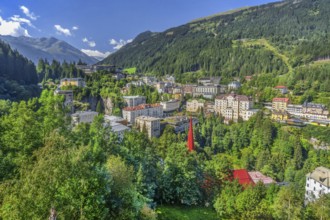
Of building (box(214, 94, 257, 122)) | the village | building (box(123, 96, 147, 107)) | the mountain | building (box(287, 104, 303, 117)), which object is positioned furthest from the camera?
the mountain

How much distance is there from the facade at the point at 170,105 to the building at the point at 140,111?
15.3ft

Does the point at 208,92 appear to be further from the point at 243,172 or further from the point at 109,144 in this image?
the point at 109,144

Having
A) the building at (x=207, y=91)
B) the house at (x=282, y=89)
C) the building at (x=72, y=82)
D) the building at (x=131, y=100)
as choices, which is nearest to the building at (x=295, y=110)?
the house at (x=282, y=89)

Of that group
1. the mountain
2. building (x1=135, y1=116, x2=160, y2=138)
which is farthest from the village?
the mountain

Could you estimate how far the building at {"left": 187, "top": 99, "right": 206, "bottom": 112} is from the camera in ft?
298

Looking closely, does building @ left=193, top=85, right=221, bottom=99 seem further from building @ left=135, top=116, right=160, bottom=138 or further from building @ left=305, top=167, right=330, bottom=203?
building @ left=305, top=167, right=330, bottom=203

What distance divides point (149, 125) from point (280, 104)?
1532 inches

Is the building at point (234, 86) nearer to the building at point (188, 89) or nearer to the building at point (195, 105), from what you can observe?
the building at point (188, 89)

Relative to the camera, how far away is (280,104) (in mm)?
81062

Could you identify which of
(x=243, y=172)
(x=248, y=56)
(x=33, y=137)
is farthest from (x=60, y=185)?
(x=248, y=56)

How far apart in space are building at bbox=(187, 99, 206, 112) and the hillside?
44597 millimetres

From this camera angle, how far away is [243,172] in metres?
38.2

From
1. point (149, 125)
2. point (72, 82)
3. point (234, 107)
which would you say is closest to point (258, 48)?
point (234, 107)

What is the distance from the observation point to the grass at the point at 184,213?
20547 mm
